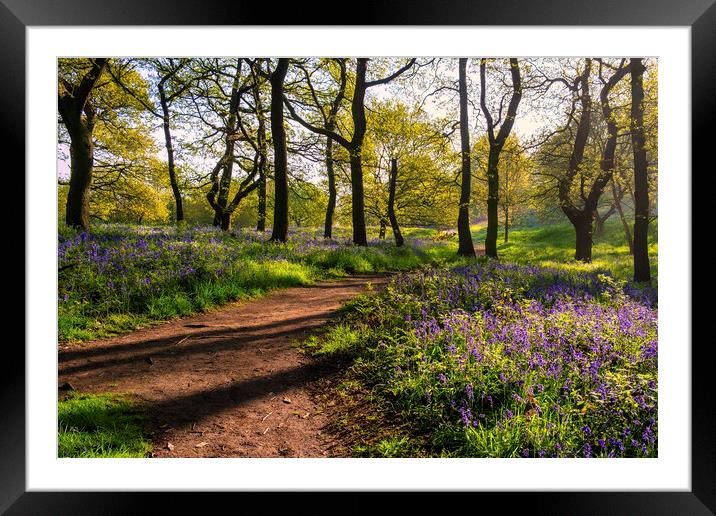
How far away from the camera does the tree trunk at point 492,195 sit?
12.2 m

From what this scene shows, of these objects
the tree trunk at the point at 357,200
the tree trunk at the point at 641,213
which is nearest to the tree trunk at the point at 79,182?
the tree trunk at the point at 357,200

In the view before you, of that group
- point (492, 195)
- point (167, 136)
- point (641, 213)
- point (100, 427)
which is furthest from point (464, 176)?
point (100, 427)

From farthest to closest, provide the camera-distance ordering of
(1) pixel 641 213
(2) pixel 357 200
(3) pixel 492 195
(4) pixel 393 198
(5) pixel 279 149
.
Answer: (4) pixel 393 198, (2) pixel 357 200, (3) pixel 492 195, (5) pixel 279 149, (1) pixel 641 213

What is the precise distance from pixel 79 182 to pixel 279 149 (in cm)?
552

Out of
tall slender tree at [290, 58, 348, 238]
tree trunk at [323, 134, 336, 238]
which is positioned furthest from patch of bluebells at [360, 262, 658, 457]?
tall slender tree at [290, 58, 348, 238]

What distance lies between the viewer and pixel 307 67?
45.1ft

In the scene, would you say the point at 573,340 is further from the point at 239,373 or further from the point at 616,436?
the point at 239,373

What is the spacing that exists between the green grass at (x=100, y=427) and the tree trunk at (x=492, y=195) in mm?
11823

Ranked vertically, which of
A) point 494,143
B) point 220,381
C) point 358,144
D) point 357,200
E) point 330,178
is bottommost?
point 220,381

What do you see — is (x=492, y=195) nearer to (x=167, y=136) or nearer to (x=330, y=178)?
(x=330, y=178)
